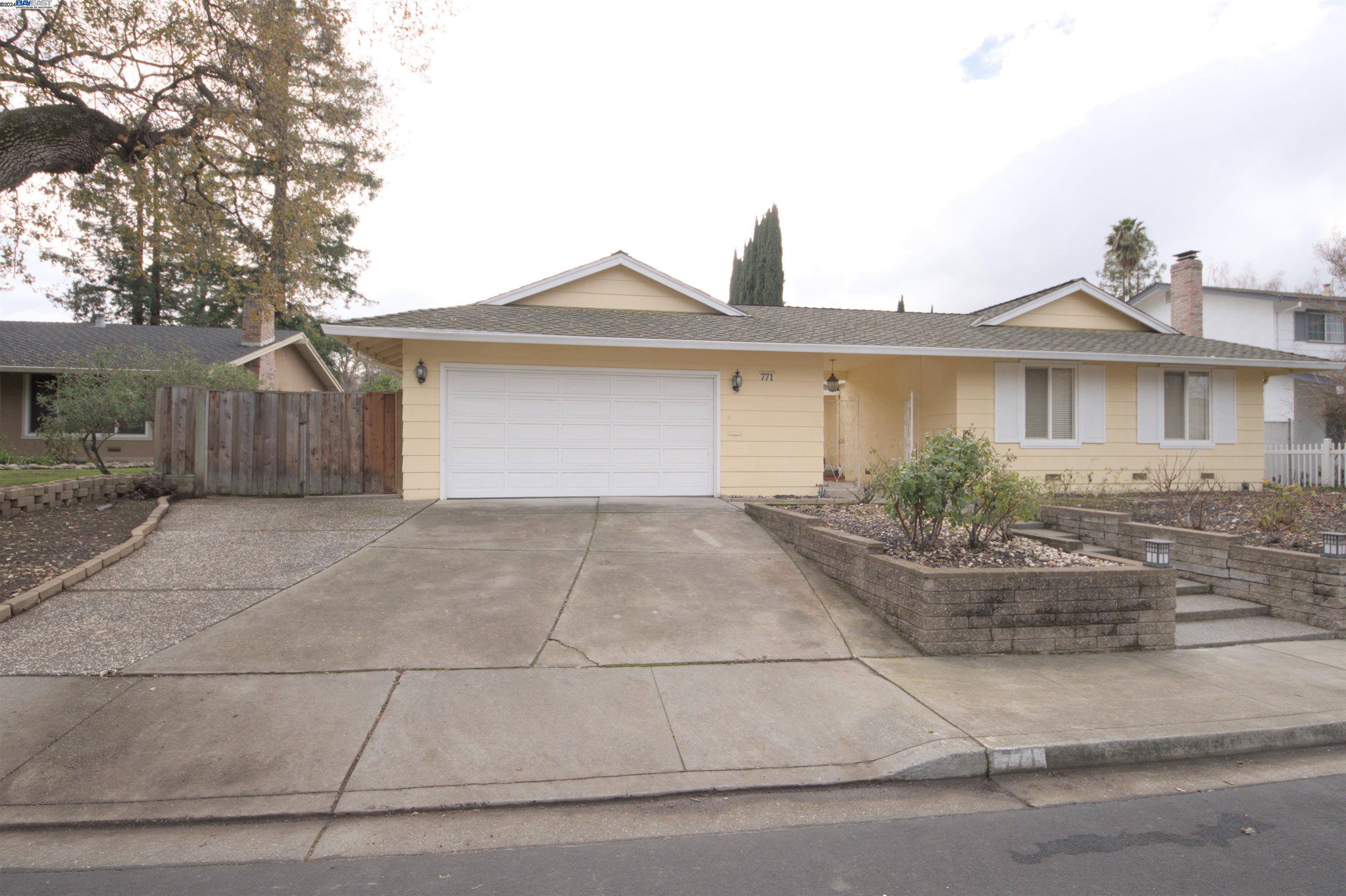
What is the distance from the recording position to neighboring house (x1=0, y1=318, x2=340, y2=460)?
57.9 ft

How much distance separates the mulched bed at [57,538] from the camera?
6.57 m

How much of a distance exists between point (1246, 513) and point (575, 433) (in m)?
9.94

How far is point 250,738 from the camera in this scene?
13.5ft

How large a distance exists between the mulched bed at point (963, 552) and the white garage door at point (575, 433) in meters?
3.81

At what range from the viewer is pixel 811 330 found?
13258mm

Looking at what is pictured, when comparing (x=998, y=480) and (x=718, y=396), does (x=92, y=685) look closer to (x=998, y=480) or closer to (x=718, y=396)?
(x=998, y=480)

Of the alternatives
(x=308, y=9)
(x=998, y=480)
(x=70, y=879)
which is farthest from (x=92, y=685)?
(x=308, y=9)

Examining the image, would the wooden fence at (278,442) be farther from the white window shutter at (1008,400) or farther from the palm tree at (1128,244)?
the palm tree at (1128,244)

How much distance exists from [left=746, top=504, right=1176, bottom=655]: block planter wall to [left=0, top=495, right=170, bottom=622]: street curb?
24.2 feet

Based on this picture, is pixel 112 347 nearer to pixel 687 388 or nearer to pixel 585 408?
pixel 585 408

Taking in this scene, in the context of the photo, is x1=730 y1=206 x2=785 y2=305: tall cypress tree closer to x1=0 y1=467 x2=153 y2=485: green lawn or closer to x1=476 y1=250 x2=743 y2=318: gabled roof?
x1=476 y1=250 x2=743 y2=318: gabled roof

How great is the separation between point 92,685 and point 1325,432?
30.6 metres

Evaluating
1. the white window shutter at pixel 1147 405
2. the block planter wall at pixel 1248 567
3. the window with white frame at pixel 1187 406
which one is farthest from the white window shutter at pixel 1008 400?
the block planter wall at pixel 1248 567

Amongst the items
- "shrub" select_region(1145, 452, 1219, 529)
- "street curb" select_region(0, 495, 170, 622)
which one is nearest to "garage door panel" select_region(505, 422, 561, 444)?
"street curb" select_region(0, 495, 170, 622)
